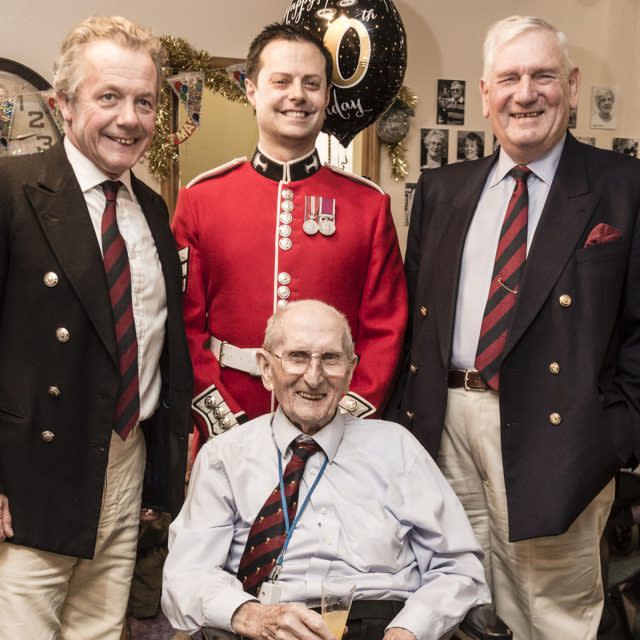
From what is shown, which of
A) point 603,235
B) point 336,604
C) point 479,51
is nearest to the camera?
point 336,604

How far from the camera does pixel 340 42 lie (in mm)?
2773

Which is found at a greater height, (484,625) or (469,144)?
(469,144)

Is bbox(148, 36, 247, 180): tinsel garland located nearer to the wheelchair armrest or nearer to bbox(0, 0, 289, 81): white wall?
bbox(0, 0, 289, 81): white wall

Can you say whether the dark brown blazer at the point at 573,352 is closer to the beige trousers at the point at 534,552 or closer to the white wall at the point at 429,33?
the beige trousers at the point at 534,552

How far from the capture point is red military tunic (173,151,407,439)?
2.35 m

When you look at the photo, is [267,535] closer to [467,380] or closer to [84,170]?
[467,380]

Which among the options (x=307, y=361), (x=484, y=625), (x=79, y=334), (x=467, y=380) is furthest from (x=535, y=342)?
(x=79, y=334)

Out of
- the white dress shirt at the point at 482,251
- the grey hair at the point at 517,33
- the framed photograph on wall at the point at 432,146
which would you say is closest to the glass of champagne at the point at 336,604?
the white dress shirt at the point at 482,251

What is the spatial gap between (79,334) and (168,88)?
2.95m

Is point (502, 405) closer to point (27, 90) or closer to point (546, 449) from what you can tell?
point (546, 449)

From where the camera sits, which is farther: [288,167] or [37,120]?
[37,120]

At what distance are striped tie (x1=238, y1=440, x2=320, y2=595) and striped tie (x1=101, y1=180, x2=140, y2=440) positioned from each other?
39 centimetres

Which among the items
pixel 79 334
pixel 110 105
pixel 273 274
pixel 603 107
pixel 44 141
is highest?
pixel 603 107

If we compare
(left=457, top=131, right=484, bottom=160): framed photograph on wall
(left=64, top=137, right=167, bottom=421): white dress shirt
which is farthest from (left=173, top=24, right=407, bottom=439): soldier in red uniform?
(left=457, top=131, right=484, bottom=160): framed photograph on wall
